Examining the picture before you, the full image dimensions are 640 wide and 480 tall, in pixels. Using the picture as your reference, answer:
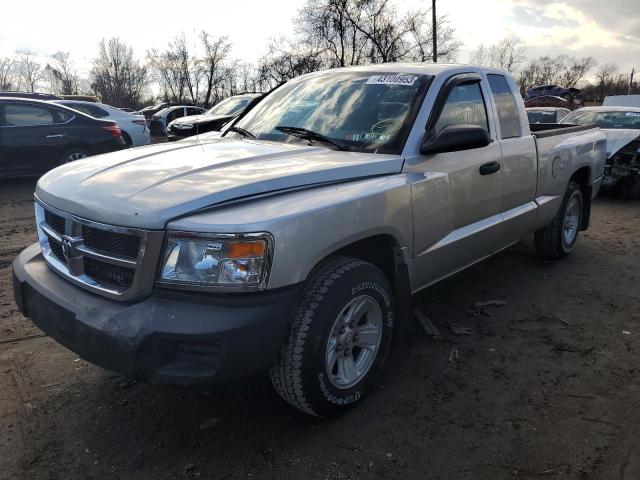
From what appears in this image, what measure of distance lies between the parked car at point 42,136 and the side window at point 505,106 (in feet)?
25.4

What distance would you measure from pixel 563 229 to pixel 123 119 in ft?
34.7

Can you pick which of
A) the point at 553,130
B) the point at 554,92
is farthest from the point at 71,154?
the point at 554,92

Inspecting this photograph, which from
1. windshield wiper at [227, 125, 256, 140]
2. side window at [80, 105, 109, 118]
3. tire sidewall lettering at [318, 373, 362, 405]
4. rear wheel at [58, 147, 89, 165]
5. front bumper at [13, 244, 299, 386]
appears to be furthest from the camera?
side window at [80, 105, 109, 118]

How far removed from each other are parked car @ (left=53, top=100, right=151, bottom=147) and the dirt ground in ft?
30.1

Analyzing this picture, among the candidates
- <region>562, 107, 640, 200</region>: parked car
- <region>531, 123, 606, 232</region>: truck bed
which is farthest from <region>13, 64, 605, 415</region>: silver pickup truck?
<region>562, 107, 640, 200</region>: parked car

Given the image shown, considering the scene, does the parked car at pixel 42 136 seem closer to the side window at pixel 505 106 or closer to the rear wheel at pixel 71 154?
the rear wheel at pixel 71 154

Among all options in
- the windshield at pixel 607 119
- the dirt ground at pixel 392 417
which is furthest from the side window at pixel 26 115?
the windshield at pixel 607 119

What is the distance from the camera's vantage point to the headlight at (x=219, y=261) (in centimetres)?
221

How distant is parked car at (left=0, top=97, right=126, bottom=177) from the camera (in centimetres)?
884

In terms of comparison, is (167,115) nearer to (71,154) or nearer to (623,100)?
(71,154)

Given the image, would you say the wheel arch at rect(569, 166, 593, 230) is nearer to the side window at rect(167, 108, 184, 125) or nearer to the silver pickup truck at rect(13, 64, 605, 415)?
the silver pickup truck at rect(13, 64, 605, 415)

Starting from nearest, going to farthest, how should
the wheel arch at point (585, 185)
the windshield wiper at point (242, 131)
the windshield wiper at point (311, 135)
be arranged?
1. the windshield wiper at point (311, 135)
2. the windshield wiper at point (242, 131)
3. the wheel arch at point (585, 185)

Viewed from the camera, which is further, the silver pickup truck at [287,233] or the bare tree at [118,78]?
the bare tree at [118,78]

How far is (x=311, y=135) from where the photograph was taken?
3.40m
